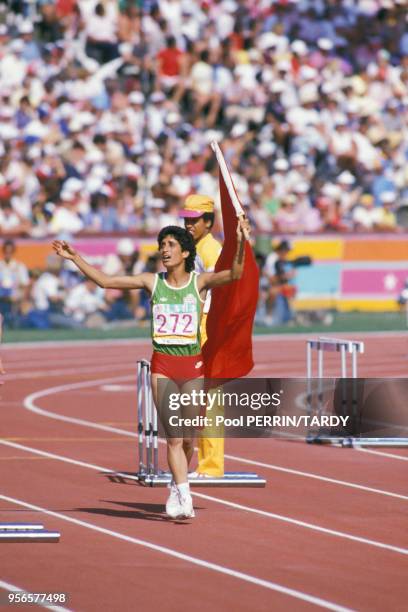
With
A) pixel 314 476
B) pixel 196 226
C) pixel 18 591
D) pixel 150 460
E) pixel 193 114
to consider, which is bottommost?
pixel 18 591

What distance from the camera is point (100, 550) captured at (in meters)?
10.4

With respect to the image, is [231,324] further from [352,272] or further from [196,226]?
[352,272]

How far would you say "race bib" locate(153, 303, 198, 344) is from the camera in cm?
1144

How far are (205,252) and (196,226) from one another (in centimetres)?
22

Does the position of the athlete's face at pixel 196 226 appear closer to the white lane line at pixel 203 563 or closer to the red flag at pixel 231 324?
the red flag at pixel 231 324

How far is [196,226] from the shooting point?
42.3 feet

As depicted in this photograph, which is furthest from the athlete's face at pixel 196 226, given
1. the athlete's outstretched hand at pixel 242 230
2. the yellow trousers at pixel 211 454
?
the athlete's outstretched hand at pixel 242 230

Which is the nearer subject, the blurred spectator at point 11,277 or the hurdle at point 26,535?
the hurdle at point 26,535

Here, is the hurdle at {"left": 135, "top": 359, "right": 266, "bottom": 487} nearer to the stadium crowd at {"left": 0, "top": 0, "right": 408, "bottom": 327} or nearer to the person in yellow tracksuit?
the person in yellow tracksuit

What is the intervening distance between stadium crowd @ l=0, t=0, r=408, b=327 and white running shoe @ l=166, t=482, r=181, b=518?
1479 cm

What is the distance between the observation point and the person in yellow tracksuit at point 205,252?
12.8 m

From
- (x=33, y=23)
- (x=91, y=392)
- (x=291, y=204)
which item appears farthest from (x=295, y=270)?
(x=91, y=392)

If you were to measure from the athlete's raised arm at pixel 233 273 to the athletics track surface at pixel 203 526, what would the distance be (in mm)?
1472

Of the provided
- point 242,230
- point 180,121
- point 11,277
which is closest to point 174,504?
point 242,230
